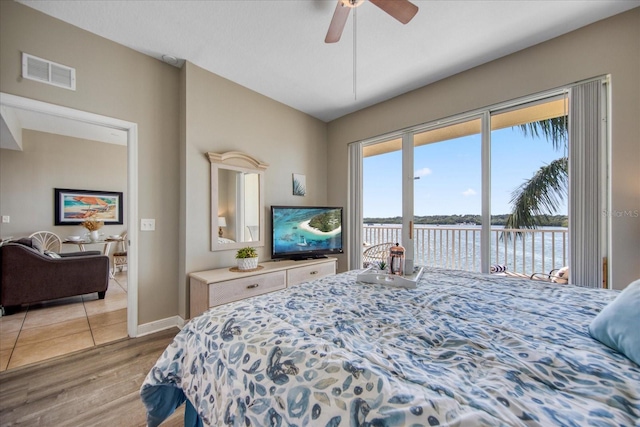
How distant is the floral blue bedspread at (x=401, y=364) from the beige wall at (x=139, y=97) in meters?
1.68

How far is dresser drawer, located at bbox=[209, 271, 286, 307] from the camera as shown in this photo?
89.4 inches

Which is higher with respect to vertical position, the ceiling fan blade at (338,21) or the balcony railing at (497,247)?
the ceiling fan blade at (338,21)

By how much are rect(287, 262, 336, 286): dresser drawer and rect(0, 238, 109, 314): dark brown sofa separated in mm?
2658

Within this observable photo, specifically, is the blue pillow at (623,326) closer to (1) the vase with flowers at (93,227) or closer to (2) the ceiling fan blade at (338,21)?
(2) the ceiling fan blade at (338,21)

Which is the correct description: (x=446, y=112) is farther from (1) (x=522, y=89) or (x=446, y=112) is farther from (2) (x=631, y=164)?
(2) (x=631, y=164)

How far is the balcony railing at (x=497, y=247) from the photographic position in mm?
2844

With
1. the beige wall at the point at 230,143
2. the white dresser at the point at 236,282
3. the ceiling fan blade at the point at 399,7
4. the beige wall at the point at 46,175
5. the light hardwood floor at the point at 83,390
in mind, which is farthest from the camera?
the beige wall at the point at 46,175

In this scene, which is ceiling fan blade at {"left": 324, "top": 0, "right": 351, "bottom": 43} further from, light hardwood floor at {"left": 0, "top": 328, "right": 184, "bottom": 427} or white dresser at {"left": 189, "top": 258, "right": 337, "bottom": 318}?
light hardwood floor at {"left": 0, "top": 328, "right": 184, "bottom": 427}

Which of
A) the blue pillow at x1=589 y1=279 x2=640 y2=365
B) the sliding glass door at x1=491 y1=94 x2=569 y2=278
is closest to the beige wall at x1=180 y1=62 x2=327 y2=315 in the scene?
the sliding glass door at x1=491 y1=94 x2=569 y2=278

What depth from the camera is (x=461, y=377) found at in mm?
655

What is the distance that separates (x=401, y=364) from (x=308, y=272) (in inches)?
98.4

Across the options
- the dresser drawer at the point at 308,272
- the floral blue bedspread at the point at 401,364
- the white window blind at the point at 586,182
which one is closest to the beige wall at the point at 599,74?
the white window blind at the point at 586,182

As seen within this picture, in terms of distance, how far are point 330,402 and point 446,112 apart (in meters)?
3.11

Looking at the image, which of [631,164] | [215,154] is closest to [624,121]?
[631,164]
